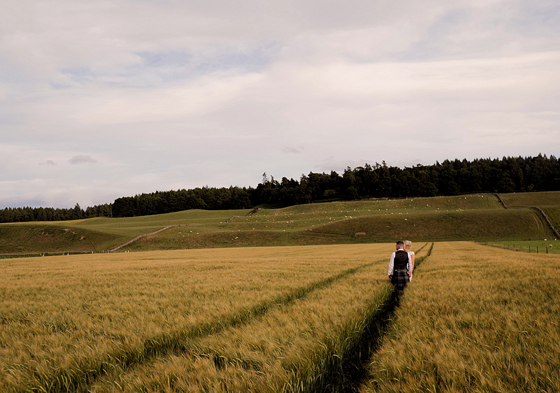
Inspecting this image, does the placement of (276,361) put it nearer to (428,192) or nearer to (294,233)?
(294,233)

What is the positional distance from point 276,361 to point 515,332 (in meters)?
5.27

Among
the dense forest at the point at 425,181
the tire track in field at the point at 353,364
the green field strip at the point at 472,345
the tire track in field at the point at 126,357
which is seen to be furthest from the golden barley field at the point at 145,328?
the dense forest at the point at 425,181

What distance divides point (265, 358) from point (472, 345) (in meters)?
3.98

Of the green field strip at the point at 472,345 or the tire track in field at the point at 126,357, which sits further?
the tire track in field at the point at 126,357

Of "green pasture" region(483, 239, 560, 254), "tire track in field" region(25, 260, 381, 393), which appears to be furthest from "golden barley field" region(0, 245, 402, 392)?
"green pasture" region(483, 239, 560, 254)

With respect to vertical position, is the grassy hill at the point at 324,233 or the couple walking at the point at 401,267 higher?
the couple walking at the point at 401,267

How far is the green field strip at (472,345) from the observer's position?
4.64 meters

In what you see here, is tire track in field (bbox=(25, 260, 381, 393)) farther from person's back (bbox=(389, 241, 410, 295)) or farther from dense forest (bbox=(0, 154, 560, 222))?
dense forest (bbox=(0, 154, 560, 222))

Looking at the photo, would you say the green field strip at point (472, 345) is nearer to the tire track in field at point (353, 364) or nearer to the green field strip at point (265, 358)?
the tire track in field at point (353, 364)

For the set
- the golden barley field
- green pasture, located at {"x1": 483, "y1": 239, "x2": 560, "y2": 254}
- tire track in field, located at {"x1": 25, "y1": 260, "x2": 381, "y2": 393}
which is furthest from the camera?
green pasture, located at {"x1": 483, "y1": 239, "x2": 560, "y2": 254}

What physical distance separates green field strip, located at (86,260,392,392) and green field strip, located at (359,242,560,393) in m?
0.72

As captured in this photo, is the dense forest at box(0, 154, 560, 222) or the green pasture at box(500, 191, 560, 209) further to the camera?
the dense forest at box(0, 154, 560, 222)

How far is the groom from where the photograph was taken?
1343cm

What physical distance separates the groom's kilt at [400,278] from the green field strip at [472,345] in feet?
6.70
